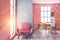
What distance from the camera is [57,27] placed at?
10.9m

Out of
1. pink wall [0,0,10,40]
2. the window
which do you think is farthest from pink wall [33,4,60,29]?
pink wall [0,0,10,40]

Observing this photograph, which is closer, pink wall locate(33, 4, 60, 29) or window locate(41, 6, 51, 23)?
pink wall locate(33, 4, 60, 29)

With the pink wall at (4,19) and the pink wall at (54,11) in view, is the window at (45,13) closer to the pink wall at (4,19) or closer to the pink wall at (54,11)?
the pink wall at (54,11)

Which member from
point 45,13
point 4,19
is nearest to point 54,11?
point 45,13

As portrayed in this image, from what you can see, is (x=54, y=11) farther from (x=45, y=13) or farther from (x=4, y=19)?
(x=4, y=19)

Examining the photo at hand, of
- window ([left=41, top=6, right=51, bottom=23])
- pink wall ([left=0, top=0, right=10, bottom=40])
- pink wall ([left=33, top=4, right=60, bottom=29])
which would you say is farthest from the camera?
window ([left=41, top=6, right=51, bottom=23])

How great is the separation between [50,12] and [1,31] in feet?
30.8

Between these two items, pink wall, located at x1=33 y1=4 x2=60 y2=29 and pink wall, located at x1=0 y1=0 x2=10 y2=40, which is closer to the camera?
pink wall, located at x1=0 y1=0 x2=10 y2=40

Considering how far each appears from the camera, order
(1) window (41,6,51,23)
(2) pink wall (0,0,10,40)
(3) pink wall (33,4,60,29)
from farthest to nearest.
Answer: (1) window (41,6,51,23), (3) pink wall (33,4,60,29), (2) pink wall (0,0,10,40)

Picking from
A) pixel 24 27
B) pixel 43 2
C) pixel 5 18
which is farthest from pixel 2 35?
pixel 43 2

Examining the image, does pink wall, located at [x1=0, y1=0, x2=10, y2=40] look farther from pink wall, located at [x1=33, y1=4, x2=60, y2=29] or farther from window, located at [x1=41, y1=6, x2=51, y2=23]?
window, located at [x1=41, y1=6, x2=51, y2=23]

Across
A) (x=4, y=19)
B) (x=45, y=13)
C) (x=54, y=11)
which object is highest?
(x=54, y=11)

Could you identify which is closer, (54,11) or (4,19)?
(4,19)

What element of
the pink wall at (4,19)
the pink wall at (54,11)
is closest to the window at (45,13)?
the pink wall at (54,11)
